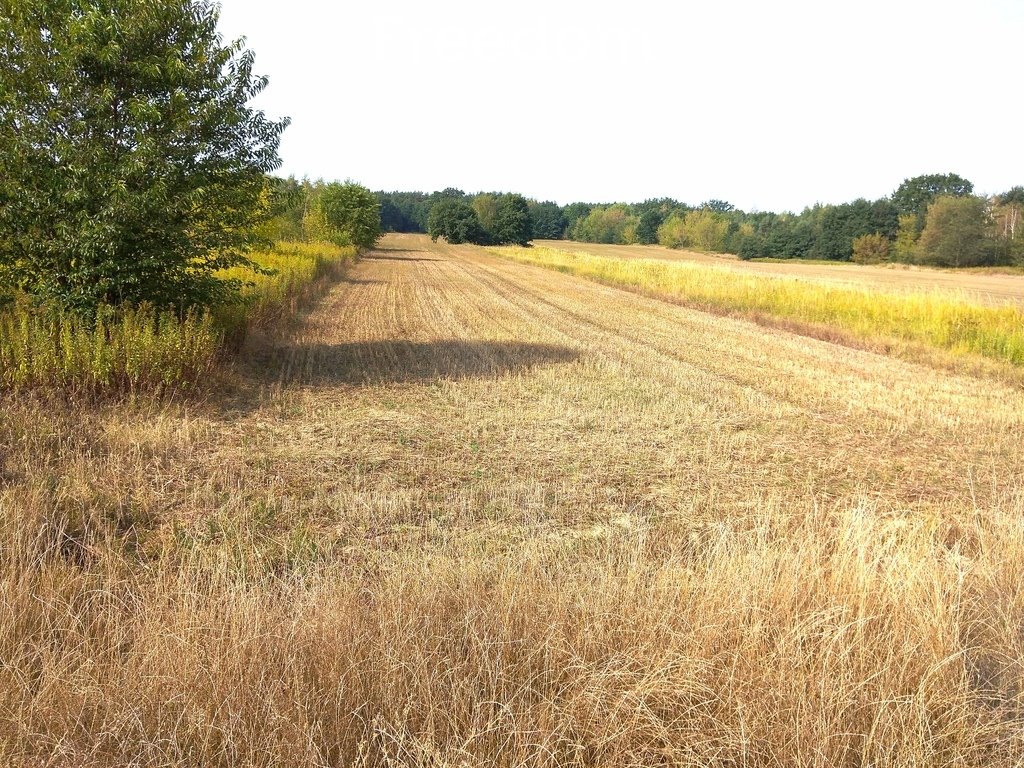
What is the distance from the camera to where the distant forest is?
7062 cm

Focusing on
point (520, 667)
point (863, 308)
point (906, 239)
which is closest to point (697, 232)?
point (906, 239)

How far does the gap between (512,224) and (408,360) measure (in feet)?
308

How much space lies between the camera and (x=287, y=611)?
370 centimetres

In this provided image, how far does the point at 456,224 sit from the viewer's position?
104875 millimetres

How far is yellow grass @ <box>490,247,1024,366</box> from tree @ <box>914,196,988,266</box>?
170ft

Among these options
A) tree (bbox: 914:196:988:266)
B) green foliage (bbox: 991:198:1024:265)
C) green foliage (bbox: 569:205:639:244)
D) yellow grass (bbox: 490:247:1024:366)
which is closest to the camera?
yellow grass (bbox: 490:247:1024:366)

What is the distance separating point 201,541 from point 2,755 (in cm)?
259

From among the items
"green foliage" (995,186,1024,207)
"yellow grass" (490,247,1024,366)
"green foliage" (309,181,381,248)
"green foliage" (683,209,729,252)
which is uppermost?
"green foliage" (995,186,1024,207)

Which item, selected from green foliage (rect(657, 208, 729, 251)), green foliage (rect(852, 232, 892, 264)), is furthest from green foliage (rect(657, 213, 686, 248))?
green foliage (rect(852, 232, 892, 264))

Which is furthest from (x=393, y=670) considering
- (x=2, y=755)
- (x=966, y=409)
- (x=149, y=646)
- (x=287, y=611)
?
(x=966, y=409)

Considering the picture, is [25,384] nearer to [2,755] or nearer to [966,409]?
[2,755]

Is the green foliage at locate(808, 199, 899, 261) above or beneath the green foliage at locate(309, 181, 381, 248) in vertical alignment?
above

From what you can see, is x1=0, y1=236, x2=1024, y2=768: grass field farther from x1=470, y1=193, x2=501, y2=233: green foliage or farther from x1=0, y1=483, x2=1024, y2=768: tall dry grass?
x1=470, y1=193, x2=501, y2=233: green foliage

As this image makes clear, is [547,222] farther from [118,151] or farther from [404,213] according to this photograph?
[118,151]
